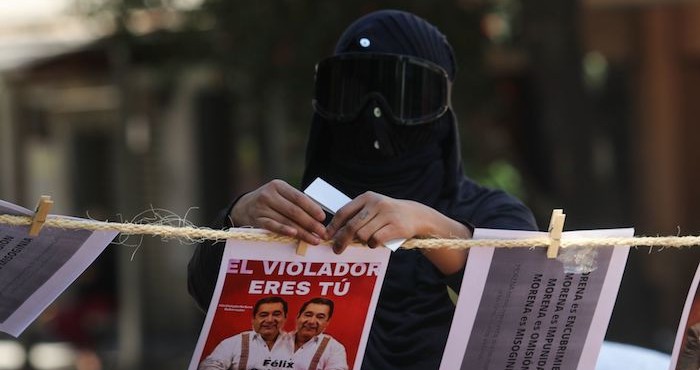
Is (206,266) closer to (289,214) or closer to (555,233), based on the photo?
(289,214)

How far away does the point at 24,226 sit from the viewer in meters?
1.63

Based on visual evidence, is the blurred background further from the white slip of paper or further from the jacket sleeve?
the white slip of paper

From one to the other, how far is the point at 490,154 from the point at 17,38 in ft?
18.4

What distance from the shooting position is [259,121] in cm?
779

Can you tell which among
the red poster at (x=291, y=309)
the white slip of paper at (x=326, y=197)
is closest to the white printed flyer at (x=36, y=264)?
the red poster at (x=291, y=309)

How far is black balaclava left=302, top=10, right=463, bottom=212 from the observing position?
6.97 feet

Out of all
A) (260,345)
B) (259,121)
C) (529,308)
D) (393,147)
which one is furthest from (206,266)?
(259,121)

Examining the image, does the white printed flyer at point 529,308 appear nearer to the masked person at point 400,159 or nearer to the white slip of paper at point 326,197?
the masked person at point 400,159

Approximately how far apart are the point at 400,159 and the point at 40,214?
29.4 inches

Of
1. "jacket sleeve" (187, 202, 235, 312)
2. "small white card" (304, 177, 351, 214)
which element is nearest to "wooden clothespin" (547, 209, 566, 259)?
"small white card" (304, 177, 351, 214)

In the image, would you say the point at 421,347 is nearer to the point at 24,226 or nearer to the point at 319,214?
the point at 319,214

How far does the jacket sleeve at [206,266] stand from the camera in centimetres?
200

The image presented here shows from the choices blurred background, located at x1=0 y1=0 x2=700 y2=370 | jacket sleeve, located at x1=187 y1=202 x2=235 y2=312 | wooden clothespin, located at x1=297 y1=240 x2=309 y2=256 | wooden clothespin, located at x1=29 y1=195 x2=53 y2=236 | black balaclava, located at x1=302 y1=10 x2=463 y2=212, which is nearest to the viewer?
wooden clothespin, located at x1=29 y1=195 x2=53 y2=236

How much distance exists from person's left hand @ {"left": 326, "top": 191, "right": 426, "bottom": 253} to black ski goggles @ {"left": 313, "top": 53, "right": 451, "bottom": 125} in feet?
1.23
